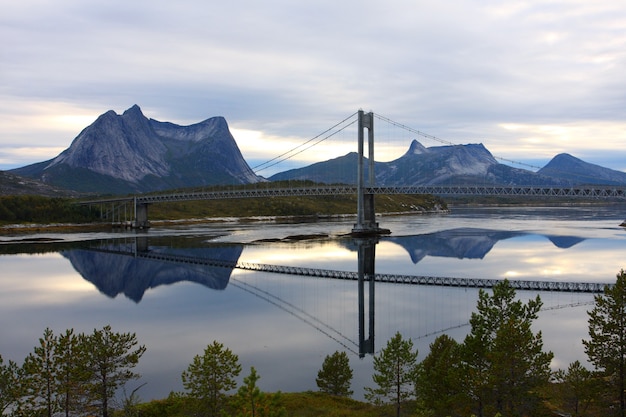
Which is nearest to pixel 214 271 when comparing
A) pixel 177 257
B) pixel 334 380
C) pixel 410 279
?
pixel 177 257

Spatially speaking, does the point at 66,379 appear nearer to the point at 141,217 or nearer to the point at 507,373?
the point at 507,373

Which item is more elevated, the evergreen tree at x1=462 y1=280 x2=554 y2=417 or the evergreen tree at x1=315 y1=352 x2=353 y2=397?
the evergreen tree at x1=462 y1=280 x2=554 y2=417

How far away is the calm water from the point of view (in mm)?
32125

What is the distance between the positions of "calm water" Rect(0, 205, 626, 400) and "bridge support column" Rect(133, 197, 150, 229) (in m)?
37.7

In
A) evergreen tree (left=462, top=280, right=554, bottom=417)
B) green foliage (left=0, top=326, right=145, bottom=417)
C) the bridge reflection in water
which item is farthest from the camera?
the bridge reflection in water

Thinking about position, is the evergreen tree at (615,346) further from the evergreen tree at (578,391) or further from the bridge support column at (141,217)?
the bridge support column at (141,217)

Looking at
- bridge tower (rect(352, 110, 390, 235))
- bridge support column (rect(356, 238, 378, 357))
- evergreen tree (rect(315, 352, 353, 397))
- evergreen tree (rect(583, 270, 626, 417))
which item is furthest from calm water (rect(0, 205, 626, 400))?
bridge tower (rect(352, 110, 390, 235))

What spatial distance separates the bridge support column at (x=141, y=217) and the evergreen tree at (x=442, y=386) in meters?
122

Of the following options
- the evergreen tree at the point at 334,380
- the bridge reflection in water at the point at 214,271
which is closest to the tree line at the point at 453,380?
the evergreen tree at the point at 334,380

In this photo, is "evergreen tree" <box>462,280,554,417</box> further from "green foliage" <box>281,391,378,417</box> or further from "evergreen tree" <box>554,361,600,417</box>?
"green foliage" <box>281,391,378,417</box>

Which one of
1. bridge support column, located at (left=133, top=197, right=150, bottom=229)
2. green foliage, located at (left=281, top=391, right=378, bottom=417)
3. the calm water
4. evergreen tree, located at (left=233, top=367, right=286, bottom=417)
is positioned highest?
bridge support column, located at (left=133, top=197, right=150, bottom=229)

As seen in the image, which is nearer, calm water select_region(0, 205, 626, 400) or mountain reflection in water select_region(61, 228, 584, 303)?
calm water select_region(0, 205, 626, 400)

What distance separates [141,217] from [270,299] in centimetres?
9692

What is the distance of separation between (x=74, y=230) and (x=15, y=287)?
76.8 m
